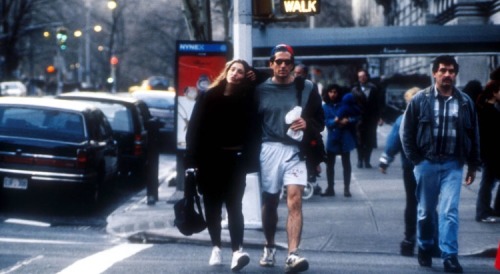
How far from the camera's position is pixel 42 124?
55.9ft

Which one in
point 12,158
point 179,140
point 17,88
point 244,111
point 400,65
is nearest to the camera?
point 244,111

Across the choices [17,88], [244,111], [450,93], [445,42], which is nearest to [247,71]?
[244,111]

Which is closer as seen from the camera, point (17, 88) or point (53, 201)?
point (53, 201)

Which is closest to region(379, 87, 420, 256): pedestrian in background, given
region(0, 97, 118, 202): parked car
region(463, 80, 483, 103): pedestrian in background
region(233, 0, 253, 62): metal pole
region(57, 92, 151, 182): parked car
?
region(233, 0, 253, 62): metal pole

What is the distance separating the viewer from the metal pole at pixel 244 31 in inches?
539

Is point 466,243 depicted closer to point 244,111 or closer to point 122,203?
point 244,111

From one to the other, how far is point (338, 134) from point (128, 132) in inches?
210

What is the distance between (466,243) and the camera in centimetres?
1284

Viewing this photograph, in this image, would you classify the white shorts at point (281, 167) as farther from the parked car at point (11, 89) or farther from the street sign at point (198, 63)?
the parked car at point (11, 89)

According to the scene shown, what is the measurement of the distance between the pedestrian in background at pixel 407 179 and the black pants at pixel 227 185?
5.83ft

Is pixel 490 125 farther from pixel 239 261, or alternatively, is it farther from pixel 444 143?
pixel 239 261

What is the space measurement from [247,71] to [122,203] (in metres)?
8.96

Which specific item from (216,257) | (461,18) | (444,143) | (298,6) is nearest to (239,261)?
(216,257)

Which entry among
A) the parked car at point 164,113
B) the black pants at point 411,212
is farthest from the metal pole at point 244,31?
the parked car at point 164,113
